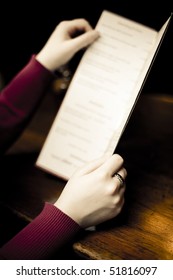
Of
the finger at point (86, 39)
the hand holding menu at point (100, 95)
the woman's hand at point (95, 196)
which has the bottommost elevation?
the woman's hand at point (95, 196)

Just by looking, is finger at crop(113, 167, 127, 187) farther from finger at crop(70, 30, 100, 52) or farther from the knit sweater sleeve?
finger at crop(70, 30, 100, 52)

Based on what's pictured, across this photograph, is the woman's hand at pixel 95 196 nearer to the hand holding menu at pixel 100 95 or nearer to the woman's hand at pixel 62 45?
the hand holding menu at pixel 100 95

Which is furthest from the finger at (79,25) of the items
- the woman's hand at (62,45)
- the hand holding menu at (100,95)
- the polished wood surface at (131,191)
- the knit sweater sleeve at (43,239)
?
the knit sweater sleeve at (43,239)

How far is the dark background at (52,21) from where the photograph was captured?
187cm

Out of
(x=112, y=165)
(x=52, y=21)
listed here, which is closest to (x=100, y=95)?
(x=112, y=165)

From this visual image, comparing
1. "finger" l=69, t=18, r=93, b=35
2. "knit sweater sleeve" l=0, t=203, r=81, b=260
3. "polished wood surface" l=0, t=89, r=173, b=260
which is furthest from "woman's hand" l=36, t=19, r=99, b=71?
"knit sweater sleeve" l=0, t=203, r=81, b=260

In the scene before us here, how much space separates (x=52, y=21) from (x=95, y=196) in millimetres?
2032

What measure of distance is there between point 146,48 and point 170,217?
0.55m

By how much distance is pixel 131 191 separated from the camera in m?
0.92

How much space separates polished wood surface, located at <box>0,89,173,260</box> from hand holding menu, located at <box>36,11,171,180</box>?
11 centimetres

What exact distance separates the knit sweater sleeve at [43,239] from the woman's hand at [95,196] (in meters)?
0.02

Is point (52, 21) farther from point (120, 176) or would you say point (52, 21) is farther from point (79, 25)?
point (120, 176)

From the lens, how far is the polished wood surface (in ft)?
2.29
